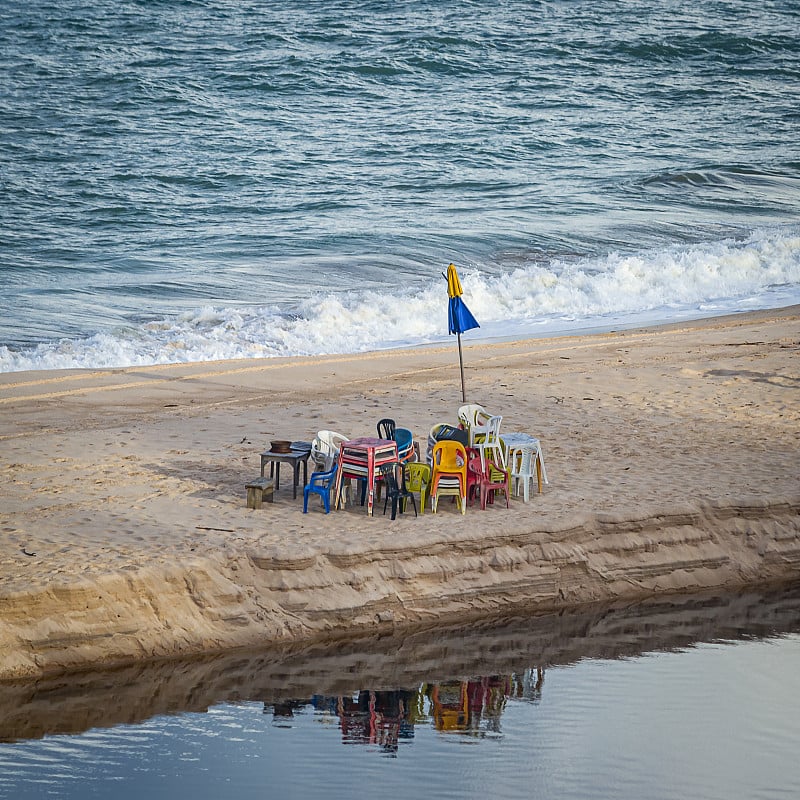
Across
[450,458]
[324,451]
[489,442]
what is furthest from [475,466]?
[324,451]

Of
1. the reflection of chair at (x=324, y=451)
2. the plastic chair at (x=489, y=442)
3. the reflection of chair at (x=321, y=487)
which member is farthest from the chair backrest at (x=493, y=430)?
the reflection of chair at (x=321, y=487)

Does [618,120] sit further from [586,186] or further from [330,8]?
[330,8]

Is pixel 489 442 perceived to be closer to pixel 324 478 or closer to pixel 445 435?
pixel 445 435

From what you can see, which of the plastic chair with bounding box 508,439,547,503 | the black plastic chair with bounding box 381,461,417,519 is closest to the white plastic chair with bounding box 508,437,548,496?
the plastic chair with bounding box 508,439,547,503

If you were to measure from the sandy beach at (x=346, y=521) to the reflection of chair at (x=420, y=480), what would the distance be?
0.30 meters

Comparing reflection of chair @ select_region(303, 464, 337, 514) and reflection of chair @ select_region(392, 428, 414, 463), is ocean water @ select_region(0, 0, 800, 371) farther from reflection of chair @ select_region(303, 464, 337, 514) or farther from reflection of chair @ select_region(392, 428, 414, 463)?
reflection of chair @ select_region(303, 464, 337, 514)

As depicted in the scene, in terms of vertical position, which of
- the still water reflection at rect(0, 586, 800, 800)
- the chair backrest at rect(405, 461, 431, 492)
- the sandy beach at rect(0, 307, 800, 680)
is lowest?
the still water reflection at rect(0, 586, 800, 800)

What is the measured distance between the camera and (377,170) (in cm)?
3177

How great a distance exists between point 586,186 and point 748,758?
1035 inches

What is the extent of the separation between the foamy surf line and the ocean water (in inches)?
2.5

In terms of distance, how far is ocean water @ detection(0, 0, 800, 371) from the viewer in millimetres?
20914

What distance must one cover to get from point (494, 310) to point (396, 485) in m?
12.6

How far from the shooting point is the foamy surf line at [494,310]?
17.8 meters

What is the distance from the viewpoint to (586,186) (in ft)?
103
